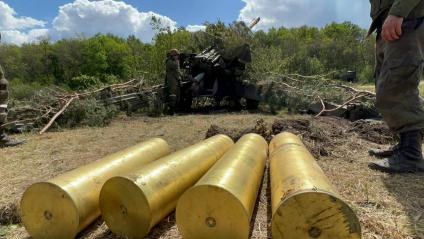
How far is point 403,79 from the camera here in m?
4.12

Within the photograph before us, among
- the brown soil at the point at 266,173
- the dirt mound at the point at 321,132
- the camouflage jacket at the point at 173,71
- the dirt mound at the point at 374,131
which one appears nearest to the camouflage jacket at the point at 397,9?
the brown soil at the point at 266,173

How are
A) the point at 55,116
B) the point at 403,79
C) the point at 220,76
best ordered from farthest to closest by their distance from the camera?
the point at 220,76, the point at 55,116, the point at 403,79

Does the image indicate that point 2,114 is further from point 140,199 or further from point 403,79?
point 403,79

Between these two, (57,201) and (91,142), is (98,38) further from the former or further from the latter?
(57,201)

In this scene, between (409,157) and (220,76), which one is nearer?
(409,157)

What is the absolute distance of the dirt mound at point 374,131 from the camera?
605 centimetres

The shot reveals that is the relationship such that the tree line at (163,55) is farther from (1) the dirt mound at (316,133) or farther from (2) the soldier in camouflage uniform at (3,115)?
(1) the dirt mound at (316,133)

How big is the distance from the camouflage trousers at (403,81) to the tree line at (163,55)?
21.2 feet

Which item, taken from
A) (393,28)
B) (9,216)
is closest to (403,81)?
(393,28)

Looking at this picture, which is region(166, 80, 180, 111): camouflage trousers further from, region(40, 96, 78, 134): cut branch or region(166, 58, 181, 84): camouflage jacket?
region(40, 96, 78, 134): cut branch

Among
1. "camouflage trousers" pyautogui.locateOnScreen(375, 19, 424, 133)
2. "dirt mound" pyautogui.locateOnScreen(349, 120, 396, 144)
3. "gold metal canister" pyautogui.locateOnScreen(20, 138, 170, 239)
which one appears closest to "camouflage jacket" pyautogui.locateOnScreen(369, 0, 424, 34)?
"camouflage trousers" pyautogui.locateOnScreen(375, 19, 424, 133)

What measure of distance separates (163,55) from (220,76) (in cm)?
282

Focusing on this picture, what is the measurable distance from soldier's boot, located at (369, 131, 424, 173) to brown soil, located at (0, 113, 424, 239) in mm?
115

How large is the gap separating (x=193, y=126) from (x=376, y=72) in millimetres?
→ 3700
